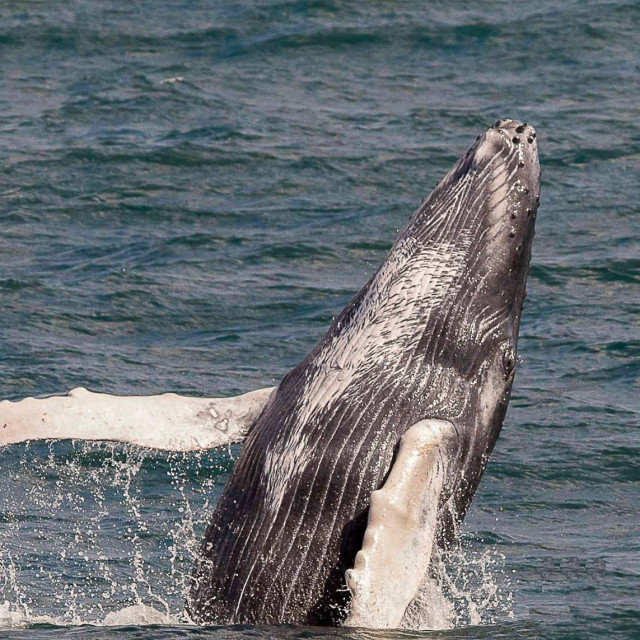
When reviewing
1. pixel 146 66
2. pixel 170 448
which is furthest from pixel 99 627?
pixel 146 66

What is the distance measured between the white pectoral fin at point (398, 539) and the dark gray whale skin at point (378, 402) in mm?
399

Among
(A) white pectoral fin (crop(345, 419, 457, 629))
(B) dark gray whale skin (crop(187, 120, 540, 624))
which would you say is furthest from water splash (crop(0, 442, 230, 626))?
(A) white pectoral fin (crop(345, 419, 457, 629))

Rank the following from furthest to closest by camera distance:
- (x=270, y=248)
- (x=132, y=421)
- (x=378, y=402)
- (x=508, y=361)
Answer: (x=270, y=248) → (x=132, y=421) → (x=508, y=361) → (x=378, y=402)

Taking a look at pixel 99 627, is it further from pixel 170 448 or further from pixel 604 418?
pixel 604 418

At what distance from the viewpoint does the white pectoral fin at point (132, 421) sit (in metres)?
11.5

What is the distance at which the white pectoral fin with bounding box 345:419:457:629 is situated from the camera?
948cm

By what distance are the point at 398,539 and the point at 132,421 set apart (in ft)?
9.75

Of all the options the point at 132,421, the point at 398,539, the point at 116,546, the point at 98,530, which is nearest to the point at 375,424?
the point at 398,539

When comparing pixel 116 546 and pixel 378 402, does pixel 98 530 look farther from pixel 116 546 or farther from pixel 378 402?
pixel 378 402

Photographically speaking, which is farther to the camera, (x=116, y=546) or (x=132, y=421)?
(x=116, y=546)

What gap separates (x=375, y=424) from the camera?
1064 cm

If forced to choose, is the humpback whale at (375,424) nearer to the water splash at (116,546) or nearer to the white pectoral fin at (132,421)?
the white pectoral fin at (132,421)

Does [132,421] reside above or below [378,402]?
below

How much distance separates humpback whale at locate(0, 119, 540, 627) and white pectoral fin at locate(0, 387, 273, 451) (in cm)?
1
